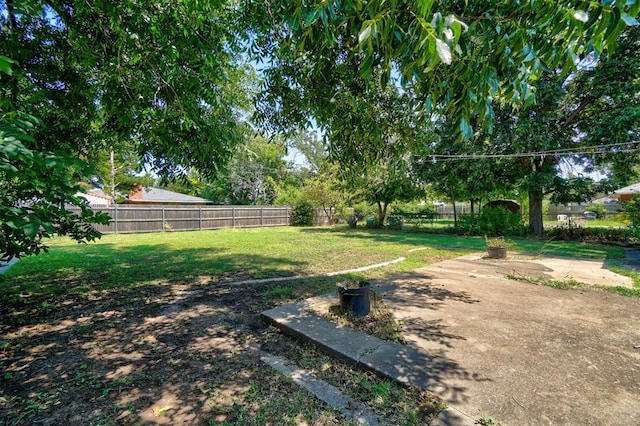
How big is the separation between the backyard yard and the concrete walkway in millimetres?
226

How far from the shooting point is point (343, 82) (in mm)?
3162

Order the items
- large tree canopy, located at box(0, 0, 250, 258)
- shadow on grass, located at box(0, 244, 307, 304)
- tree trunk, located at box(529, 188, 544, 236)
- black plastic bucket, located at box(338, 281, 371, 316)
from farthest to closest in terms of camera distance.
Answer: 1. tree trunk, located at box(529, 188, 544, 236)
2. shadow on grass, located at box(0, 244, 307, 304)
3. black plastic bucket, located at box(338, 281, 371, 316)
4. large tree canopy, located at box(0, 0, 250, 258)

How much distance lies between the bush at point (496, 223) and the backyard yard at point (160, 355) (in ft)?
31.6

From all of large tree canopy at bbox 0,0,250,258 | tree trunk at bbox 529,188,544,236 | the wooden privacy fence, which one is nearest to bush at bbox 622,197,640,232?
tree trunk at bbox 529,188,544,236

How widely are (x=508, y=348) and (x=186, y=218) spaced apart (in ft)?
53.7

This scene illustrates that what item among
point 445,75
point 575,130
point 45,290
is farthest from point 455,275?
point 575,130

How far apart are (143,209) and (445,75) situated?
54.0ft

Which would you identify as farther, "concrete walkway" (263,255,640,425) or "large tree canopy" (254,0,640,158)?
"concrete walkway" (263,255,640,425)

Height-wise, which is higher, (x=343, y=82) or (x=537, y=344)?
(x=343, y=82)

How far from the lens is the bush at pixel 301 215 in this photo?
2080 cm

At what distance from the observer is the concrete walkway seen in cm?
199

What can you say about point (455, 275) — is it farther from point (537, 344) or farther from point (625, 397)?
point (625, 397)

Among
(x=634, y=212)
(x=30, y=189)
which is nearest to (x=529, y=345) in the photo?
(x=30, y=189)

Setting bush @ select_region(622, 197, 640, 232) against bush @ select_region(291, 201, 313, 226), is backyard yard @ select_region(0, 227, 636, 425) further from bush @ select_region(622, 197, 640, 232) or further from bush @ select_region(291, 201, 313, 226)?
bush @ select_region(291, 201, 313, 226)
